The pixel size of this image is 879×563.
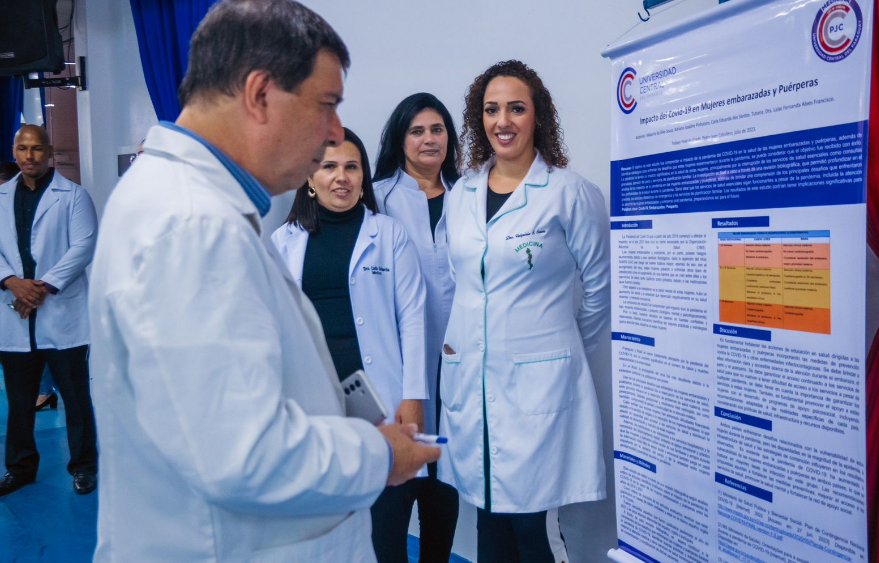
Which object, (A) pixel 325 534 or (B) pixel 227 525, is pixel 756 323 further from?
(B) pixel 227 525

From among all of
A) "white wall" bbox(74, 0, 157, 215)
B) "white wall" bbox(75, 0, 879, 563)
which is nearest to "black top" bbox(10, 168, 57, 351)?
"white wall" bbox(74, 0, 157, 215)

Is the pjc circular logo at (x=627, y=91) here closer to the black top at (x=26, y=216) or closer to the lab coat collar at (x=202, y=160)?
the lab coat collar at (x=202, y=160)

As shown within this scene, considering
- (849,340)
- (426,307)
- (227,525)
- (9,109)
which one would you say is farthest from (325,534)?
(9,109)

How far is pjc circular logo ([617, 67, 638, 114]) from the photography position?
1.63 metres

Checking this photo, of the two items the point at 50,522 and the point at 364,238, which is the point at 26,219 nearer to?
the point at 50,522

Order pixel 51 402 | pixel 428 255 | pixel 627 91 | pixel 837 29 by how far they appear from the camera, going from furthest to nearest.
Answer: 1. pixel 51 402
2. pixel 428 255
3. pixel 627 91
4. pixel 837 29

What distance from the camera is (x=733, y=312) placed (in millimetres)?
1393

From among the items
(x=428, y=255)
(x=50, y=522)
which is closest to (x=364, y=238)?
(x=428, y=255)

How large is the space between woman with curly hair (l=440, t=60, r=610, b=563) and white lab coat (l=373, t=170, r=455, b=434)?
30cm

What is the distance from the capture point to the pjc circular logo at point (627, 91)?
64.0 inches

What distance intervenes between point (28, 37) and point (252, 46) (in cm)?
373

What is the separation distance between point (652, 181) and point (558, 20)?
898 mm

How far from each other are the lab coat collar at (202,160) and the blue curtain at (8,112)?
6.84 meters

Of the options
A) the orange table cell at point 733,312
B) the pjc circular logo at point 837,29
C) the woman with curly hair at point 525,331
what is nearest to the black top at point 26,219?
the woman with curly hair at point 525,331
